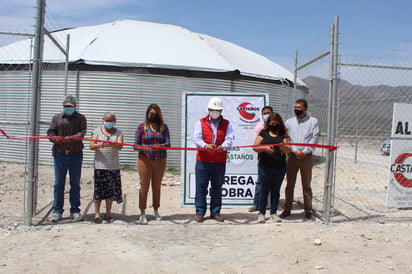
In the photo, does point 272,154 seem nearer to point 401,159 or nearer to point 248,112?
point 248,112

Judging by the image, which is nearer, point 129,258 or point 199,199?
point 129,258

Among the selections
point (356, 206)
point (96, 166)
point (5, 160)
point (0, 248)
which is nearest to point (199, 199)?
point (96, 166)

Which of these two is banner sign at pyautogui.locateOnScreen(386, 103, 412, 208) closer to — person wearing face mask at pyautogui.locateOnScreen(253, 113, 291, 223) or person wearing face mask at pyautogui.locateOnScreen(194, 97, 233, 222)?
person wearing face mask at pyautogui.locateOnScreen(253, 113, 291, 223)

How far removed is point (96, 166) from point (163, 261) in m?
1.97

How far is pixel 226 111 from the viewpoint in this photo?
257 inches

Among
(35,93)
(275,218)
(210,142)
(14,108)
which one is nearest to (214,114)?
(210,142)

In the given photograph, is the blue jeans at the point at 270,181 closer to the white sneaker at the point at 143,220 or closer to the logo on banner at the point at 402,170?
the white sneaker at the point at 143,220

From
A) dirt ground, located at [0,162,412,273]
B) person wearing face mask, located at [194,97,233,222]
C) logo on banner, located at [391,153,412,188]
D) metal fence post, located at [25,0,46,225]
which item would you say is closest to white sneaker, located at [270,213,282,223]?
dirt ground, located at [0,162,412,273]

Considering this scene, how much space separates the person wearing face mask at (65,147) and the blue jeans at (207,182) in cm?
173

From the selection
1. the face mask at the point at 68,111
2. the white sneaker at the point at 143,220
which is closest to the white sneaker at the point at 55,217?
the white sneaker at the point at 143,220

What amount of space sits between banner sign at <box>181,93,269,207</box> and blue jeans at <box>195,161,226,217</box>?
1.90 ft

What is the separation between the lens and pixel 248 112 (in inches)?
258

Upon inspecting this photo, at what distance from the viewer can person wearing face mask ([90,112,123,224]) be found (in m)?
5.55

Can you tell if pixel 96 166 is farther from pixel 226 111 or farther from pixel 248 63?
pixel 248 63
